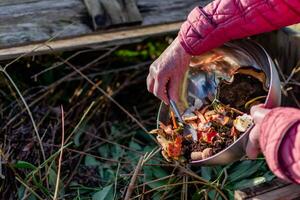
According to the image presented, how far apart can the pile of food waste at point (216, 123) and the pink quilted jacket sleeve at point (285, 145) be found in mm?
250

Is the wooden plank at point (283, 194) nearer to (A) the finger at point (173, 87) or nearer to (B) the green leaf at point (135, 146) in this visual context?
(A) the finger at point (173, 87)

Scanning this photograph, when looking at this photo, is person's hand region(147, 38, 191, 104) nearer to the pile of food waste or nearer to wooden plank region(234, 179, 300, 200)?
the pile of food waste

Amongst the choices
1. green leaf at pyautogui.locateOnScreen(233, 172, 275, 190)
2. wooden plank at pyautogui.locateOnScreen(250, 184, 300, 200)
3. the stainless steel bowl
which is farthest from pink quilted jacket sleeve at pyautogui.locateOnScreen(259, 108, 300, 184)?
green leaf at pyautogui.locateOnScreen(233, 172, 275, 190)

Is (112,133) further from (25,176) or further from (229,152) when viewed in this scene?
(229,152)

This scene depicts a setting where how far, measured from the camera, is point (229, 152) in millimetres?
1442

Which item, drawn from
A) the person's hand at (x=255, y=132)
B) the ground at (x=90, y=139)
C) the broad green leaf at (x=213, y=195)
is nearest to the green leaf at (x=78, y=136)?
the ground at (x=90, y=139)

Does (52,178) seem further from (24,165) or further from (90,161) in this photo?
(90,161)

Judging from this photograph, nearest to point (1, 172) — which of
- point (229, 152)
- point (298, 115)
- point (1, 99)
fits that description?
point (1, 99)

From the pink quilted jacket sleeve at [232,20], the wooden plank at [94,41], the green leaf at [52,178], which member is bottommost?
the green leaf at [52,178]

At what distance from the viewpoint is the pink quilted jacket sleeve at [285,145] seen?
120cm

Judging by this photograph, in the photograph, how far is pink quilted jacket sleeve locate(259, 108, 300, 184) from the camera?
3.94ft

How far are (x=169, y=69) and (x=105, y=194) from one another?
1.26ft

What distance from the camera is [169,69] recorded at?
1.58 m

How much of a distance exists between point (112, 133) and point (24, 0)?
50cm
